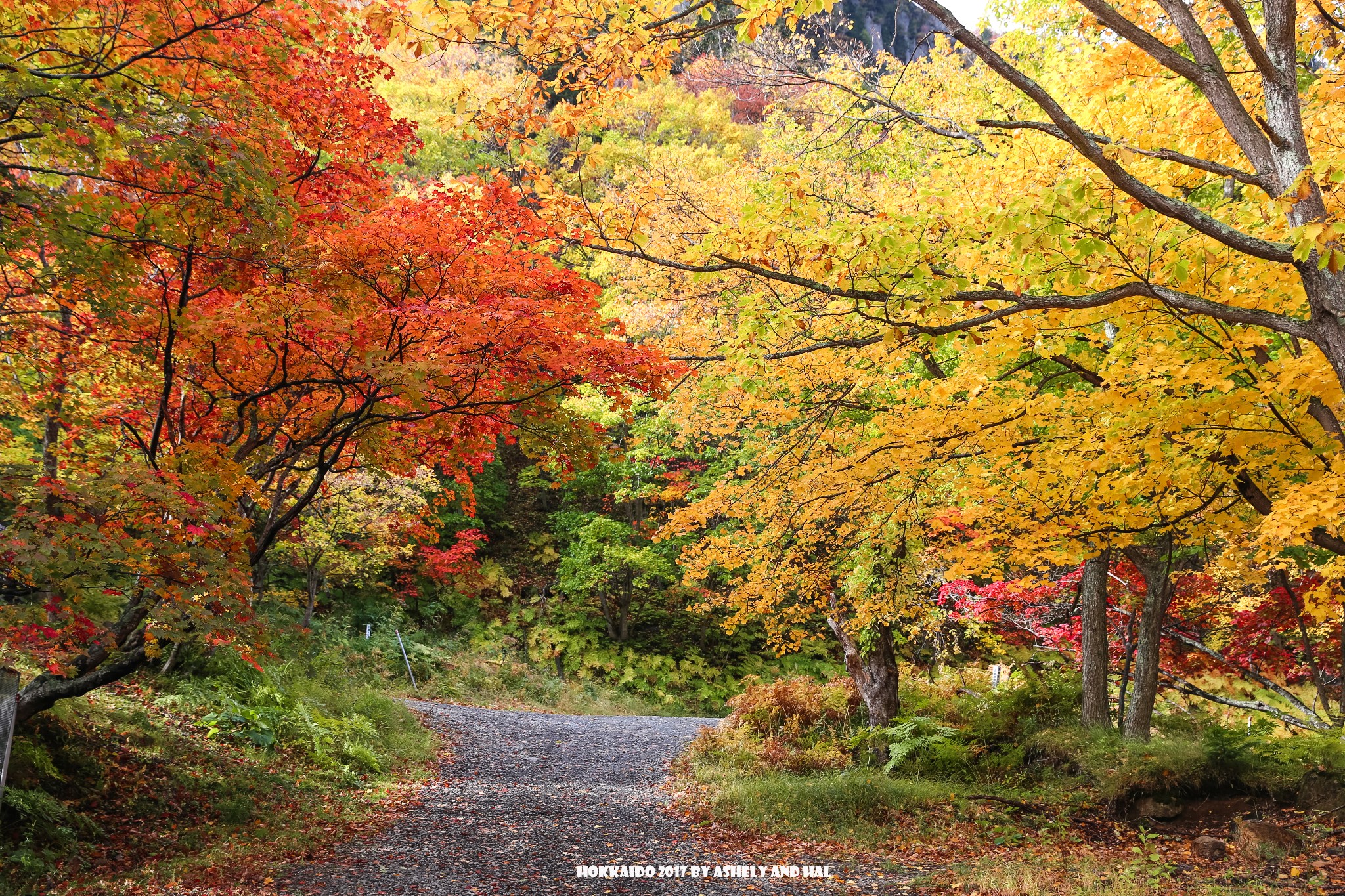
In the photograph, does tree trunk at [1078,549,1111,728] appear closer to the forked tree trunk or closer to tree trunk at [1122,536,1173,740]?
tree trunk at [1122,536,1173,740]

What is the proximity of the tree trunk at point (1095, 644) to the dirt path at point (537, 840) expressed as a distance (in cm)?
450

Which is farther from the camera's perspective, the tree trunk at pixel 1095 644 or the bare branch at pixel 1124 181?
the tree trunk at pixel 1095 644

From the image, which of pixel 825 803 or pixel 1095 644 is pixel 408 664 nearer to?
pixel 825 803

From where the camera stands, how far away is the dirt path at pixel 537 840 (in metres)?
5.53

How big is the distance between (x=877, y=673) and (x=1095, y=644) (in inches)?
99.6

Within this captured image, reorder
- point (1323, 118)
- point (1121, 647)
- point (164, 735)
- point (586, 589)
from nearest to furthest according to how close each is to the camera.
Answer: point (1323, 118) → point (164, 735) → point (1121, 647) → point (586, 589)

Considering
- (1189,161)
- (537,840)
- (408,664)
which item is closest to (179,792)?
(537,840)

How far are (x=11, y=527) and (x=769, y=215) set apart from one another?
169 inches

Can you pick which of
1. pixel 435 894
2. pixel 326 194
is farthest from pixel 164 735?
pixel 326 194

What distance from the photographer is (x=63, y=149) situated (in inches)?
169

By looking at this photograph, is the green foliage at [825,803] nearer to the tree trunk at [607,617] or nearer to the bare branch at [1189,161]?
the bare branch at [1189,161]

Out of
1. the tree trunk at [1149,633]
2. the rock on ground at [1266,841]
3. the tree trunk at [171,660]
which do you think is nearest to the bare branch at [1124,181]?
the rock on ground at [1266,841]

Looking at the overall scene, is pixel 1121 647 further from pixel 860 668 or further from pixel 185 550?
pixel 185 550

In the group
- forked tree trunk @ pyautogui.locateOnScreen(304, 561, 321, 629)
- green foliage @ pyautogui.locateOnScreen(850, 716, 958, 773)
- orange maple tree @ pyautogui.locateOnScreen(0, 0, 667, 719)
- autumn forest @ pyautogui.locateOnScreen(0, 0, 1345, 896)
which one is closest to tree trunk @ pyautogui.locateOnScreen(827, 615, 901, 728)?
autumn forest @ pyautogui.locateOnScreen(0, 0, 1345, 896)
